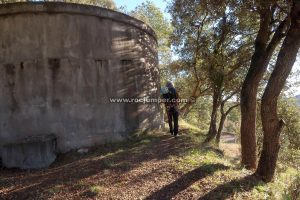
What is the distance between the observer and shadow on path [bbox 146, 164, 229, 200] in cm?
572

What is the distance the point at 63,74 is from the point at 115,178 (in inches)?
147

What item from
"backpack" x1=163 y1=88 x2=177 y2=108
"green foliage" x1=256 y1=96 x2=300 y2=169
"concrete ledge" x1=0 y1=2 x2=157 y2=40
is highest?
"concrete ledge" x1=0 y1=2 x2=157 y2=40

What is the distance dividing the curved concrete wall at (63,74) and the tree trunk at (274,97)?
4233 millimetres

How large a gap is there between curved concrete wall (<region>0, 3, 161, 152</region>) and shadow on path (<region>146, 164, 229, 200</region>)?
3.44 meters

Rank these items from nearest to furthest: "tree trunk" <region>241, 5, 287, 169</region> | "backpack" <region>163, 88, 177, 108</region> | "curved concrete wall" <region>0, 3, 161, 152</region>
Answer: "curved concrete wall" <region>0, 3, 161, 152</region>, "tree trunk" <region>241, 5, 287, 169</region>, "backpack" <region>163, 88, 177, 108</region>

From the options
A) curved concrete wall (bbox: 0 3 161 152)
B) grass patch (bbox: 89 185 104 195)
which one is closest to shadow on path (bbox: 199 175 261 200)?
grass patch (bbox: 89 185 104 195)

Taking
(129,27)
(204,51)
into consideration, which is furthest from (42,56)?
(204,51)

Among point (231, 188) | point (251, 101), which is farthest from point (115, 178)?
point (251, 101)

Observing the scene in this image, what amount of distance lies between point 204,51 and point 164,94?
217 inches

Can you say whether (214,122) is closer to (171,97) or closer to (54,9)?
(171,97)

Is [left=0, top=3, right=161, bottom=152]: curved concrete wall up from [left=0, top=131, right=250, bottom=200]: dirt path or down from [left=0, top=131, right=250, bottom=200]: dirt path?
up

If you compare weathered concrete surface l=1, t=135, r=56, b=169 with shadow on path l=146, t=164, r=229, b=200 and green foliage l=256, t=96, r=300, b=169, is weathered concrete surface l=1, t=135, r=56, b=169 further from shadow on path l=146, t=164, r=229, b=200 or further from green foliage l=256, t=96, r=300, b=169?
green foliage l=256, t=96, r=300, b=169

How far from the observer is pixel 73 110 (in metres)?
8.85

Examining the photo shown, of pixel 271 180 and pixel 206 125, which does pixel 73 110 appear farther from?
pixel 206 125
